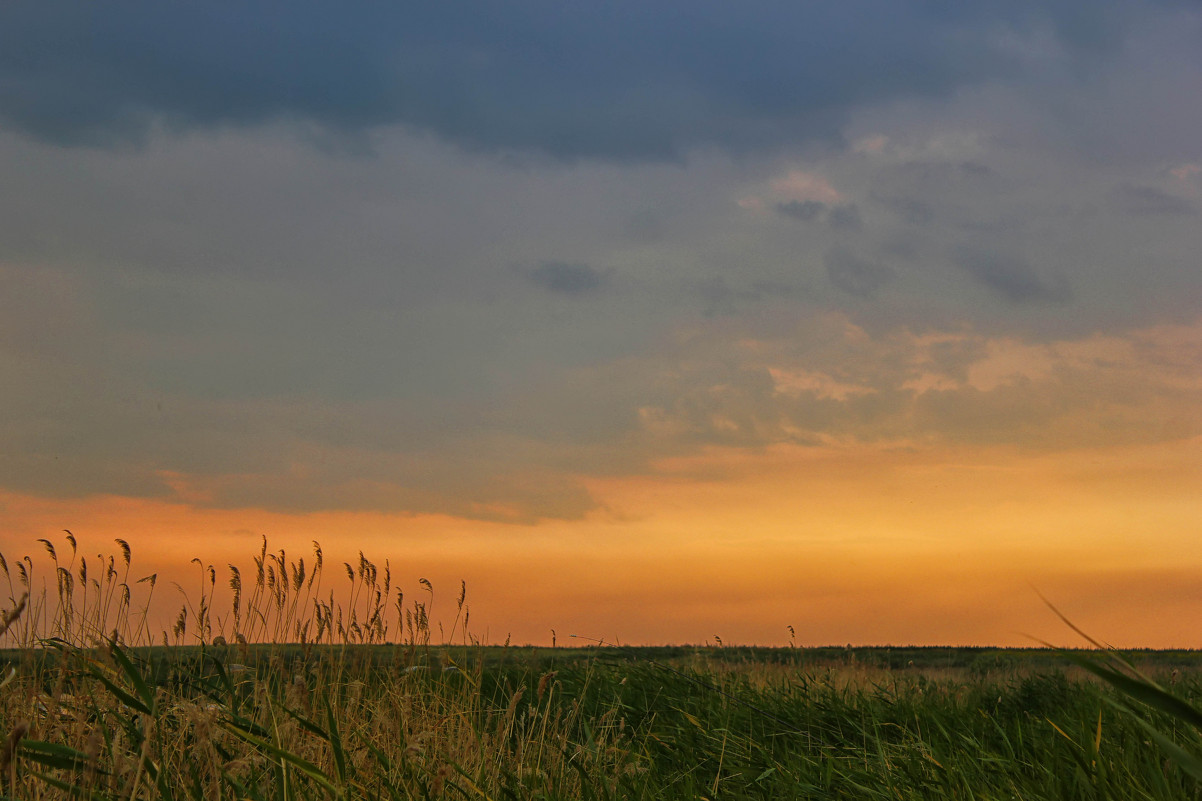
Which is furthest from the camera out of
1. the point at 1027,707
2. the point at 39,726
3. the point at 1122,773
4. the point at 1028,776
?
the point at 1027,707

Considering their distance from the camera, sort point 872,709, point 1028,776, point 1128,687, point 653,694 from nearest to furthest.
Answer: point 1128,687 → point 1028,776 → point 872,709 → point 653,694

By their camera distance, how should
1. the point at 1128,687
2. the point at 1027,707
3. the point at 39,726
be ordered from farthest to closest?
1. the point at 1027,707
2. the point at 39,726
3. the point at 1128,687

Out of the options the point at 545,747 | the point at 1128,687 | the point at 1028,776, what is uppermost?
the point at 1128,687

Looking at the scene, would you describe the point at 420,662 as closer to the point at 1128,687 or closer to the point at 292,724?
the point at 292,724

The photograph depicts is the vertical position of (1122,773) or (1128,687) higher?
(1128,687)

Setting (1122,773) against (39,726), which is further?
(39,726)

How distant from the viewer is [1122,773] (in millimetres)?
3887

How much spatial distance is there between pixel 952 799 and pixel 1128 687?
2.80m

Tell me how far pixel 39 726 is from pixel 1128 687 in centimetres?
525

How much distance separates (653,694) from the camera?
8125mm

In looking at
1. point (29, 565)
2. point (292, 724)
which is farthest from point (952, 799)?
point (29, 565)

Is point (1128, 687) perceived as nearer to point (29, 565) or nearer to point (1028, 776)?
point (1028, 776)

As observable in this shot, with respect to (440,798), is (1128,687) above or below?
above

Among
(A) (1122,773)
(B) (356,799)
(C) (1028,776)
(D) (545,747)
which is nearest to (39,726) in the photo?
(B) (356,799)
